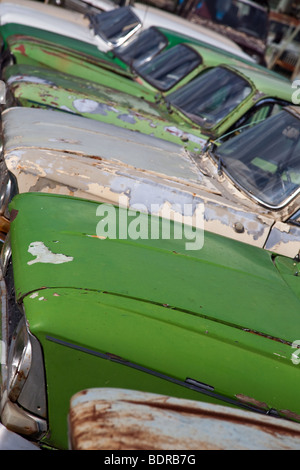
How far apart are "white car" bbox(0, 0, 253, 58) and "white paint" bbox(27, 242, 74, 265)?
20.1 feet

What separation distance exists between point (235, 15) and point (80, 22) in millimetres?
4441

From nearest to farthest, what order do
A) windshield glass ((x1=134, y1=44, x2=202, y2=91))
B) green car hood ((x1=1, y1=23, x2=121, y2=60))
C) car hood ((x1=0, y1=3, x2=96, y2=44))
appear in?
windshield glass ((x1=134, y1=44, x2=202, y2=91))
green car hood ((x1=1, y1=23, x2=121, y2=60))
car hood ((x1=0, y1=3, x2=96, y2=44))

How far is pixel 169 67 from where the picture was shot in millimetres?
7281

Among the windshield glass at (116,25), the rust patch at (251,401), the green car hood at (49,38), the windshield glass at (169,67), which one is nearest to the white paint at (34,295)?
the rust patch at (251,401)

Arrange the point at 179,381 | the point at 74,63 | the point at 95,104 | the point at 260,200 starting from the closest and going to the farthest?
the point at 179,381 < the point at 260,200 < the point at 95,104 < the point at 74,63

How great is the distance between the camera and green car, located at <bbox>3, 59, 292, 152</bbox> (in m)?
5.35

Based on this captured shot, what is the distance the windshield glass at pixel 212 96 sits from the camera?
596 cm

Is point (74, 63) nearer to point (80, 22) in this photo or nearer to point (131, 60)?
point (131, 60)

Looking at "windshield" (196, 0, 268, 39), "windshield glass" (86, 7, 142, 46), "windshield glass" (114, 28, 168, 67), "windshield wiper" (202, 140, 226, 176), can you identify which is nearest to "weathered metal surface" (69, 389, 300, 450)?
"windshield wiper" (202, 140, 226, 176)

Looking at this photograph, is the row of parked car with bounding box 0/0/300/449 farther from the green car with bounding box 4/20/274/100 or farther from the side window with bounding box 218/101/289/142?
the green car with bounding box 4/20/274/100

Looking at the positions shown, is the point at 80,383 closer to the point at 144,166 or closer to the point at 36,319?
the point at 36,319

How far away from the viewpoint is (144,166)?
13.3 feet

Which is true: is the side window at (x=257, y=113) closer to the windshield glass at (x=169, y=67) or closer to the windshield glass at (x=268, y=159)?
the windshield glass at (x=268, y=159)

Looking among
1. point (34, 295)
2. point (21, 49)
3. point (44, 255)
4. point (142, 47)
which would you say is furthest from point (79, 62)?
point (34, 295)
